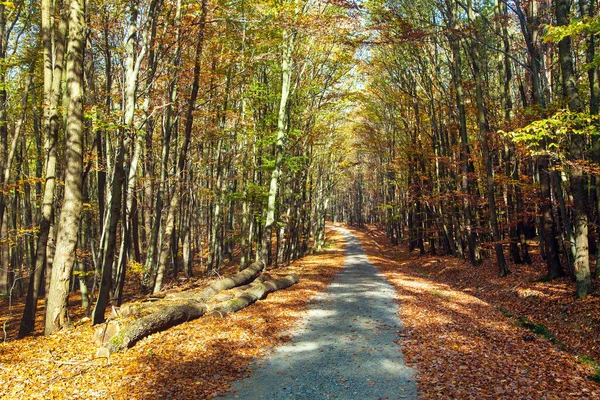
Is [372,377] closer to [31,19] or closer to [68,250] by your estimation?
[68,250]

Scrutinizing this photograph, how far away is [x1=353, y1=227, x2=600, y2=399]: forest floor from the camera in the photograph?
6074 millimetres

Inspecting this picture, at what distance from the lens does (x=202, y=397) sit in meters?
5.78

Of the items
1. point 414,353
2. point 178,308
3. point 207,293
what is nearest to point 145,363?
point 178,308

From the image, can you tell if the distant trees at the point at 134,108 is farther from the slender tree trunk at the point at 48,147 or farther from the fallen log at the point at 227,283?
the fallen log at the point at 227,283

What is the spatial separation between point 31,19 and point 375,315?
54.2ft

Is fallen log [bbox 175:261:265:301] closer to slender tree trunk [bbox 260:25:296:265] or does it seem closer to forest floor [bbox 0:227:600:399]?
forest floor [bbox 0:227:600:399]

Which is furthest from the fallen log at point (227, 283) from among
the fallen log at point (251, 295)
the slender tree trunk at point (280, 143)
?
the slender tree trunk at point (280, 143)

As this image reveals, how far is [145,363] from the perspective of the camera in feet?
22.1

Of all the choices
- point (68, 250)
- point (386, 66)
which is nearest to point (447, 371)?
point (68, 250)

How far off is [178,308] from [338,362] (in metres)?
4.26

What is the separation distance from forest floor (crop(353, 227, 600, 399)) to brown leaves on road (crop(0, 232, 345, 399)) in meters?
3.41

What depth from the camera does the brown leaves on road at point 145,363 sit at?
576cm

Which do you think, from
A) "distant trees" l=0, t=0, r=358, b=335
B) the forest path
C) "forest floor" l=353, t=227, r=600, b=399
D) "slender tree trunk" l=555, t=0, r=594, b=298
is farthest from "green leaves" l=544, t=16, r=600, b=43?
the forest path

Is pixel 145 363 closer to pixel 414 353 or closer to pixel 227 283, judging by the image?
pixel 414 353
